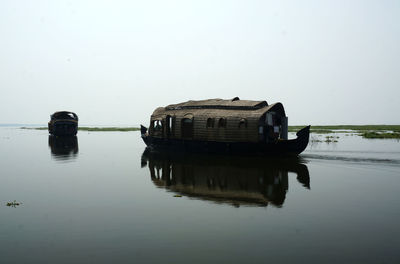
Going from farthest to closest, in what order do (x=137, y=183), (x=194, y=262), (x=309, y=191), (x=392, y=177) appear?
(x=392, y=177), (x=137, y=183), (x=309, y=191), (x=194, y=262)

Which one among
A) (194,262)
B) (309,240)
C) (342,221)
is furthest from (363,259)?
(194,262)

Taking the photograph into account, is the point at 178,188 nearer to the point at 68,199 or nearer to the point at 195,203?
the point at 195,203

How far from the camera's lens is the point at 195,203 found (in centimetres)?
1151

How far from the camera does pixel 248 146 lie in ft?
84.2

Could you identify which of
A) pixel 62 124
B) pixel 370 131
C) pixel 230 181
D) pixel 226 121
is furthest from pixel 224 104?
pixel 370 131

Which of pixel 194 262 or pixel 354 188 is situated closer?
pixel 194 262

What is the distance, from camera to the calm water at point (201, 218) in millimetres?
6984

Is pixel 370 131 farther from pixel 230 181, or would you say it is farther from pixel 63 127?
pixel 230 181

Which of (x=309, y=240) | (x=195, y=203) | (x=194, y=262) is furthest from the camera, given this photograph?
(x=195, y=203)

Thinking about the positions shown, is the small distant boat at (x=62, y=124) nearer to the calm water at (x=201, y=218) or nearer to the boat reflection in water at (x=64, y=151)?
the boat reflection in water at (x=64, y=151)

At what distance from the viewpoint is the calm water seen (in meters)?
6.98

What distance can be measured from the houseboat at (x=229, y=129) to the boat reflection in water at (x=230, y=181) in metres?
2.88

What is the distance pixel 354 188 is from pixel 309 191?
2263 mm

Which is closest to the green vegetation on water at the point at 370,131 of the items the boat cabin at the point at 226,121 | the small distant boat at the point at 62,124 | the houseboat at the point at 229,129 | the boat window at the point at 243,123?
the boat cabin at the point at 226,121
